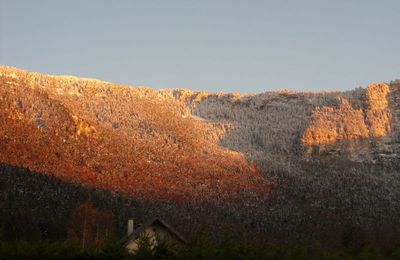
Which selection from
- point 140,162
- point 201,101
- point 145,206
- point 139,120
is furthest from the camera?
point 201,101

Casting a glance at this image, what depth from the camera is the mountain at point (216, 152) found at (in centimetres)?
6856

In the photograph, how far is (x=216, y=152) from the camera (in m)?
98.9

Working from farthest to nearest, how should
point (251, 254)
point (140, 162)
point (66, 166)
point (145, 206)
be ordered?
point (140, 162) < point (66, 166) < point (145, 206) < point (251, 254)

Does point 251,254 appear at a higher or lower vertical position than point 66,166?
lower

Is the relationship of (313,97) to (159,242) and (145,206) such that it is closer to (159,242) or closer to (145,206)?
(145,206)

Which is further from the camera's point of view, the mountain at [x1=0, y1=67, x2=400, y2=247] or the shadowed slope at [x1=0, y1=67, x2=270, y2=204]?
the shadowed slope at [x1=0, y1=67, x2=270, y2=204]

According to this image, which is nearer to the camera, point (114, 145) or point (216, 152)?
point (114, 145)

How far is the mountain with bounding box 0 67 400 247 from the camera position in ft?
225

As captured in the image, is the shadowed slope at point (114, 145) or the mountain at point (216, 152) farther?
the shadowed slope at point (114, 145)

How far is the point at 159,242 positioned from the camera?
16969mm

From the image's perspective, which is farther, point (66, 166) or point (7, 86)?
point (7, 86)

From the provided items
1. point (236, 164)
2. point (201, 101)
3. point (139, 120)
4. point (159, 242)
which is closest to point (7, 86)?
point (139, 120)

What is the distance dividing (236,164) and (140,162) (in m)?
16.8

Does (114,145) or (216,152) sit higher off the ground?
(114,145)
